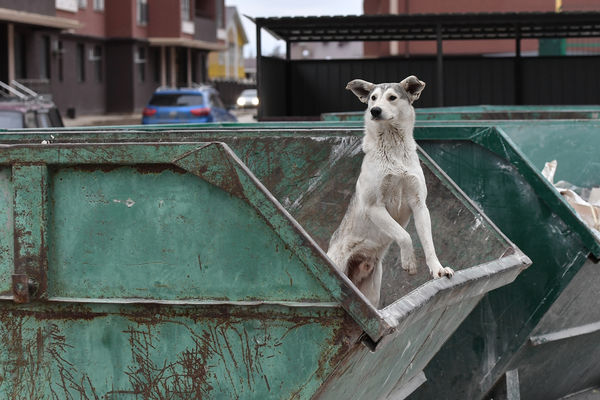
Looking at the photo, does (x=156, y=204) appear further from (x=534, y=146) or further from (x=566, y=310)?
(x=534, y=146)

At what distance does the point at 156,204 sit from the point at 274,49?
100192mm

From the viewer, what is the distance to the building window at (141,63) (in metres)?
51.4

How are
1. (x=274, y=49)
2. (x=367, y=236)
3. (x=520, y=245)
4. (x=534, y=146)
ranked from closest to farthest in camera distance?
(x=367, y=236)
(x=520, y=245)
(x=534, y=146)
(x=274, y=49)

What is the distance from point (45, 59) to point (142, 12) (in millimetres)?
11247

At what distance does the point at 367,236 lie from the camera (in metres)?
5.28

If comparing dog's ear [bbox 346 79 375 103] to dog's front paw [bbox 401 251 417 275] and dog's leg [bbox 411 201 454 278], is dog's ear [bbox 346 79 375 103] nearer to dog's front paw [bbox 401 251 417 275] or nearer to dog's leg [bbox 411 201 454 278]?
dog's leg [bbox 411 201 454 278]

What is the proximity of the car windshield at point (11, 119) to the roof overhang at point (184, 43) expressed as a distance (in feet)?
127

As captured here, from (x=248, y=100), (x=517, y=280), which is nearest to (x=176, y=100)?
(x=517, y=280)

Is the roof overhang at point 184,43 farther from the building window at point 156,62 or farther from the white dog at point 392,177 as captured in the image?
the white dog at point 392,177

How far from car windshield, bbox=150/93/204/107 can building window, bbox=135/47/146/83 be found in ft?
66.0

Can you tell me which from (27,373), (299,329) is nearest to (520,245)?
(299,329)

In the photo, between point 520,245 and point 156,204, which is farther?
point 520,245

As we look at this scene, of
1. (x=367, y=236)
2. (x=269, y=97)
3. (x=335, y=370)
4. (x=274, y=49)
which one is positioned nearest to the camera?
(x=335, y=370)

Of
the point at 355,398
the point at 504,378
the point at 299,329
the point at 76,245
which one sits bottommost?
the point at 504,378
